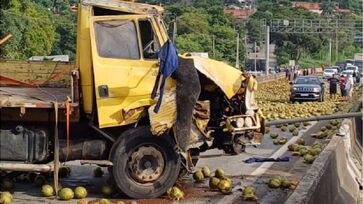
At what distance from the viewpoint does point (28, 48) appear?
44281mm

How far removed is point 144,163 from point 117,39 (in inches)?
69.8

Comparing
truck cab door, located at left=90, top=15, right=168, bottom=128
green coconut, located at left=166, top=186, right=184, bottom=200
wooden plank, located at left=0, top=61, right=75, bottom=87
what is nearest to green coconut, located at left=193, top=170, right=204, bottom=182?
green coconut, located at left=166, top=186, right=184, bottom=200

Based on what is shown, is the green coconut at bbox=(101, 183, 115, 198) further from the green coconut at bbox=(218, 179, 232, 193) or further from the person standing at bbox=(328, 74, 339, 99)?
the person standing at bbox=(328, 74, 339, 99)

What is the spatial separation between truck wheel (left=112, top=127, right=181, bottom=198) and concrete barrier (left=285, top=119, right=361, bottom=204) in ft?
6.50

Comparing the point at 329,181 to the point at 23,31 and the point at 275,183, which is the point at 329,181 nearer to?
the point at 275,183

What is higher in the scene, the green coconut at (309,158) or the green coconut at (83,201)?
the green coconut at (83,201)

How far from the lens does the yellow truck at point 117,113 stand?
9.04 metres

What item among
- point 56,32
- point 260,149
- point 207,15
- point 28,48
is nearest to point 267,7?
point 207,15

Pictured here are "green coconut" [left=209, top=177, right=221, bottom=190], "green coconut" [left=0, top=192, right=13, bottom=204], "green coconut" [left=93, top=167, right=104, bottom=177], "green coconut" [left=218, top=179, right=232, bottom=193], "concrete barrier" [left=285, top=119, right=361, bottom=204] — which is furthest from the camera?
"green coconut" [left=93, top=167, right=104, bottom=177]

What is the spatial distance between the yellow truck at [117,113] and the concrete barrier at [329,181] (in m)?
1.51

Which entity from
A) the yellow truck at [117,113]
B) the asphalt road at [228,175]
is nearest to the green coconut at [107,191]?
the asphalt road at [228,175]

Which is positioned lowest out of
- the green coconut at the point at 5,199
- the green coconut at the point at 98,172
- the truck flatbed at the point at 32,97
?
the green coconut at the point at 98,172

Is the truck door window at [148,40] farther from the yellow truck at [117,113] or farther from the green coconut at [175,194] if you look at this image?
the green coconut at [175,194]

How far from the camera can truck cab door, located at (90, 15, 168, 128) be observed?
9.06 meters
